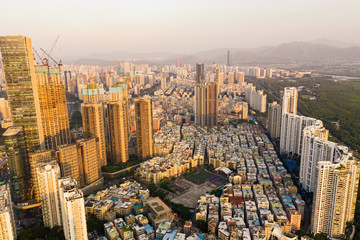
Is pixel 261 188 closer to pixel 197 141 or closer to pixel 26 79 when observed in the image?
pixel 197 141

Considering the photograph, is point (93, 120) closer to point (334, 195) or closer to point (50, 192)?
point (50, 192)

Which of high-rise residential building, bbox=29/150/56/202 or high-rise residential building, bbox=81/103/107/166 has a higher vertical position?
high-rise residential building, bbox=81/103/107/166

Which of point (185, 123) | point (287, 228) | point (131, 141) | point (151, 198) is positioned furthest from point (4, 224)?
point (185, 123)

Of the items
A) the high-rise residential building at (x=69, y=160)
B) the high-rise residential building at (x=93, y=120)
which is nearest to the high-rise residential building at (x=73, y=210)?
the high-rise residential building at (x=69, y=160)

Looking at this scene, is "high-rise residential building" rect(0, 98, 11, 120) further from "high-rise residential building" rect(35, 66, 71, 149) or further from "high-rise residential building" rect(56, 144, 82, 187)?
"high-rise residential building" rect(56, 144, 82, 187)

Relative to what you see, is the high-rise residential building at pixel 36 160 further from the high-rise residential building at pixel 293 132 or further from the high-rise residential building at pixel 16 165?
the high-rise residential building at pixel 293 132

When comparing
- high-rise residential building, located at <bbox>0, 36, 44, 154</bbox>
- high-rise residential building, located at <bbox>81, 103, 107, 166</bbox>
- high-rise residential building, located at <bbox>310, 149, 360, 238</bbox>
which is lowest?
high-rise residential building, located at <bbox>310, 149, 360, 238</bbox>

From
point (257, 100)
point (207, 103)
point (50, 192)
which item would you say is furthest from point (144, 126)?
point (257, 100)

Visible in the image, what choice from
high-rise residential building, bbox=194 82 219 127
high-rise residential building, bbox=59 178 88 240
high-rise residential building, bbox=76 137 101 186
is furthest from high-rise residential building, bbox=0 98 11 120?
high-rise residential building, bbox=59 178 88 240
